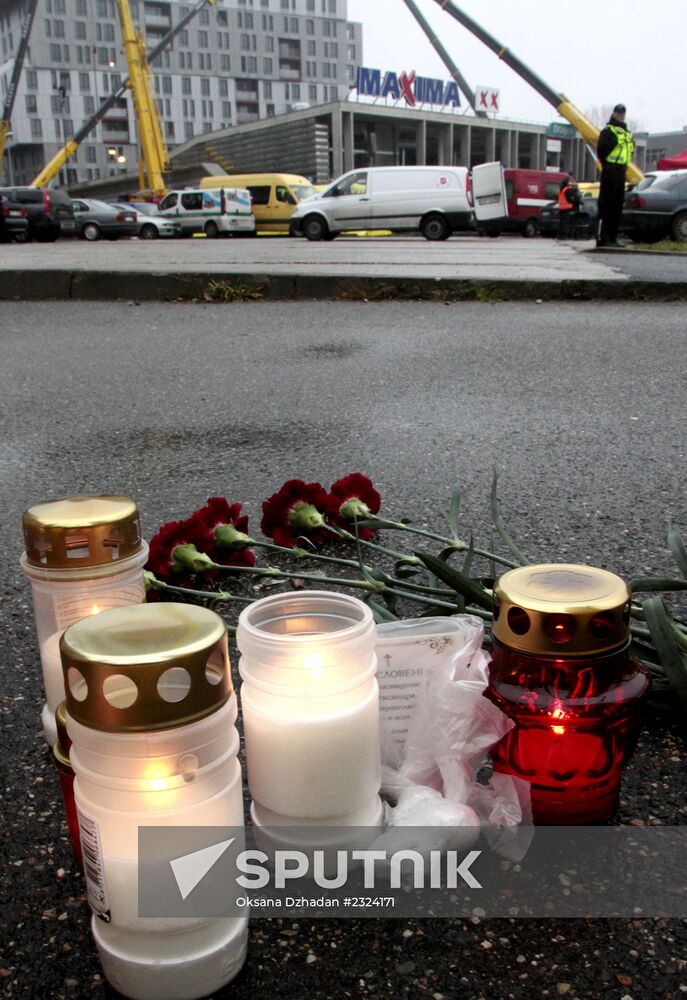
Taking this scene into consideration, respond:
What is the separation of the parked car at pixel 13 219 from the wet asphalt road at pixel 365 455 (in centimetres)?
1605

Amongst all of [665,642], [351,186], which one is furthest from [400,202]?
[665,642]

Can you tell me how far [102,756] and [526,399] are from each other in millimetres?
2838

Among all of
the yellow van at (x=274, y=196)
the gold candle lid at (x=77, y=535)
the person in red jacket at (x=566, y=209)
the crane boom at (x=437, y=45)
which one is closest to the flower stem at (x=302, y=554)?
the gold candle lid at (x=77, y=535)

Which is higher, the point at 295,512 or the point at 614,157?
the point at 614,157

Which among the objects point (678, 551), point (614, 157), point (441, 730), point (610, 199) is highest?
point (614, 157)

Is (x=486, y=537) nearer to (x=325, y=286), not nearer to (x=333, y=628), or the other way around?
(x=333, y=628)

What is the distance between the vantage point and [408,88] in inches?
2295

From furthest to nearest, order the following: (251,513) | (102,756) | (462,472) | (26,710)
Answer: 1. (462,472)
2. (251,513)
3. (26,710)
4. (102,756)

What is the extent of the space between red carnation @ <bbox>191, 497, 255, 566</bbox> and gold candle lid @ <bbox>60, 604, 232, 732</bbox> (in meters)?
0.66

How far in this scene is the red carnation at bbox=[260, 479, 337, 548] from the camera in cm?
152

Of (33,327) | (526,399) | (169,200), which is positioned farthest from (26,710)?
(169,200)

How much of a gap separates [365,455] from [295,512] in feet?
3.64

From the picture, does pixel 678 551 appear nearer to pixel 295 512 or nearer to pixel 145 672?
pixel 295 512

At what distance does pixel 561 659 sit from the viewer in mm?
847
